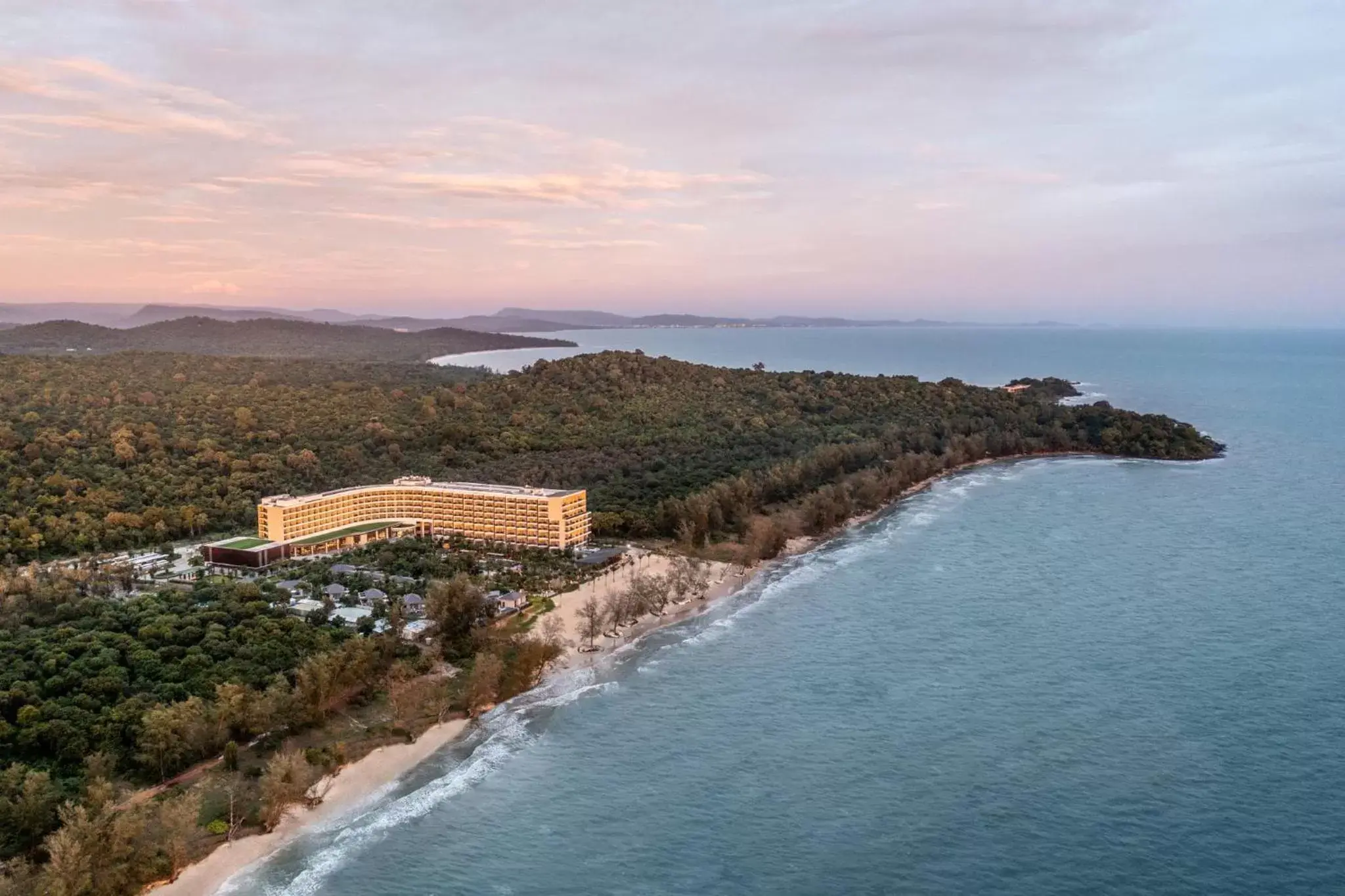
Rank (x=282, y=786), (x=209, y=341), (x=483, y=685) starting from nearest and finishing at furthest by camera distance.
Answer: (x=282, y=786)
(x=483, y=685)
(x=209, y=341)

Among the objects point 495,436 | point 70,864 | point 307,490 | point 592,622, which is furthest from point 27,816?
point 495,436

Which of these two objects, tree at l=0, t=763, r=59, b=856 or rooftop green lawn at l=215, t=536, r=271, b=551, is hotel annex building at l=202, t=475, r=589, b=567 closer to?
rooftop green lawn at l=215, t=536, r=271, b=551

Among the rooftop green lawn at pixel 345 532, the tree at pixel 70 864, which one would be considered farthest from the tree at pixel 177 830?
the rooftop green lawn at pixel 345 532

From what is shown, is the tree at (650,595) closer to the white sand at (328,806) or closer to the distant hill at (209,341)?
the white sand at (328,806)

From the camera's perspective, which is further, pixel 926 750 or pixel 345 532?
pixel 345 532

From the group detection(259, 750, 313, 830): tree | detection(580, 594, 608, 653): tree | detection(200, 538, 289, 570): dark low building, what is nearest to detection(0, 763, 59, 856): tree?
detection(259, 750, 313, 830): tree

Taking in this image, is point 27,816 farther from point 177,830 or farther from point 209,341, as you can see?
point 209,341

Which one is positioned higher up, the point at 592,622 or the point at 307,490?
the point at 307,490
